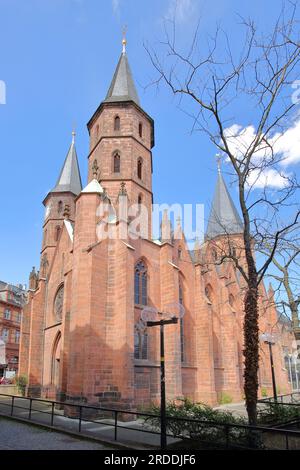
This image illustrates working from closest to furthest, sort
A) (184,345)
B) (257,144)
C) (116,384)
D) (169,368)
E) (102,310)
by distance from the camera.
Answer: (257,144) < (116,384) < (102,310) < (169,368) < (184,345)

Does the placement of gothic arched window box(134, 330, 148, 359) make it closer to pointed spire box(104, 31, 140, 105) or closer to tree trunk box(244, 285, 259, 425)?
tree trunk box(244, 285, 259, 425)

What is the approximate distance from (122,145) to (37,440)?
19.5 m

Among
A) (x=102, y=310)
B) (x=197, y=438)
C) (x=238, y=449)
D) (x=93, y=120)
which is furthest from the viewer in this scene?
(x=93, y=120)

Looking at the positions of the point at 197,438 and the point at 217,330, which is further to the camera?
the point at 217,330

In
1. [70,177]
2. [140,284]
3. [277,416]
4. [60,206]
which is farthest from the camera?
[70,177]

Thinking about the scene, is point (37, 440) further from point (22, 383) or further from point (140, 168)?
point (140, 168)

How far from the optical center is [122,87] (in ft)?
92.4

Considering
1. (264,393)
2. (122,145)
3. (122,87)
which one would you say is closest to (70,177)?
(122,87)

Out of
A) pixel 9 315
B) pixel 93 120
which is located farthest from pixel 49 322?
pixel 9 315

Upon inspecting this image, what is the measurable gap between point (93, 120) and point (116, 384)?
1934cm

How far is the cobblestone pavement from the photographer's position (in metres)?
9.06

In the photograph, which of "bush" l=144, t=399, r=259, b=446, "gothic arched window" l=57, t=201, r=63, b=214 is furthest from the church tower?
"bush" l=144, t=399, r=259, b=446

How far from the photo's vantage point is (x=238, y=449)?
8.13 meters

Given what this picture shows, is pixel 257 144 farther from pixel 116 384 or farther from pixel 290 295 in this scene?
pixel 116 384
